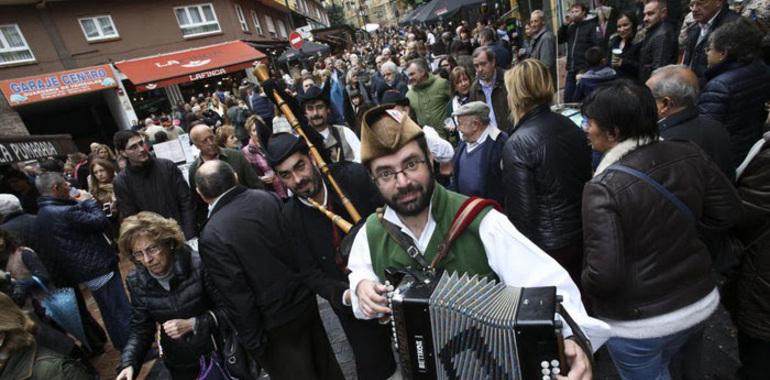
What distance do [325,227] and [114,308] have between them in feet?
11.4

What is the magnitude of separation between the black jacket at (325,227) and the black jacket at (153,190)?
7.69ft

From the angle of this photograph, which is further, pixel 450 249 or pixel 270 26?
pixel 270 26

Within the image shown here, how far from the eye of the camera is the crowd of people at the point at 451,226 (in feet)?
5.46

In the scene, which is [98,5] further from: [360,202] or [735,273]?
[735,273]

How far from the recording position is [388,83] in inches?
290

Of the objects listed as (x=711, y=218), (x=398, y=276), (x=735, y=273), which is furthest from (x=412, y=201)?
(x=735, y=273)

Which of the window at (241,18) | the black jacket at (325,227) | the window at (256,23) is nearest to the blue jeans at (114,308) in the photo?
the black jacket at (325,227)

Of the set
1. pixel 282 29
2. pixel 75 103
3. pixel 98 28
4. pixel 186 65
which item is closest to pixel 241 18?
pixel 186 65

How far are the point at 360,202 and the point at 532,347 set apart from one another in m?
1.62

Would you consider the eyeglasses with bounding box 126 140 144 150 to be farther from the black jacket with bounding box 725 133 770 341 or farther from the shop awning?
the black jacket with bounding box 725 133 770 341

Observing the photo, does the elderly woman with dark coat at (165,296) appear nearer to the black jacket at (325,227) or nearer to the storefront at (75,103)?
the black jacket at (325,227)

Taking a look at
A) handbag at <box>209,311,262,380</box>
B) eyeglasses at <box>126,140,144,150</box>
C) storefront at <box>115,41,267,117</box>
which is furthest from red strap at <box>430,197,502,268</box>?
storefront at <box>115,41,267,117</box>

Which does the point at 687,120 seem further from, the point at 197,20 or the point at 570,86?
the point at 197,20

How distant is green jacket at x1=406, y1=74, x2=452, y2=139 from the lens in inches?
204
